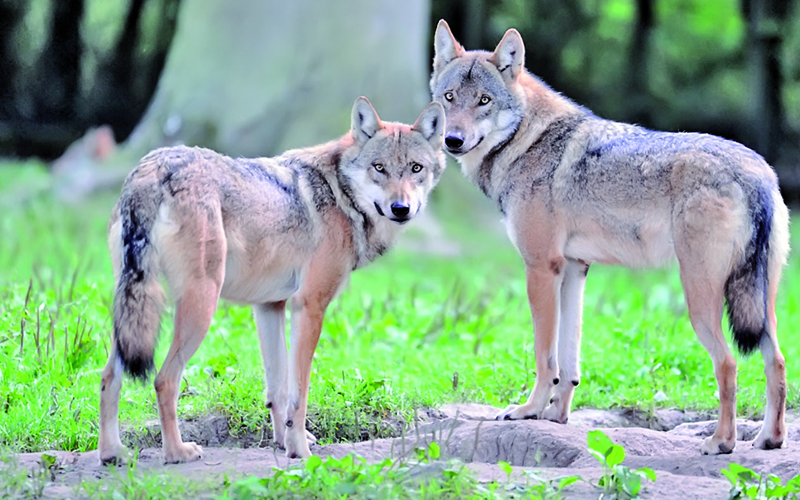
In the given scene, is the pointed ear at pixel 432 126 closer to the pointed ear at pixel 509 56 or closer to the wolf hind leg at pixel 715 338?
the pointed ear at pixel 509 56

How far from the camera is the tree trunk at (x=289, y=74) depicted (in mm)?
11766

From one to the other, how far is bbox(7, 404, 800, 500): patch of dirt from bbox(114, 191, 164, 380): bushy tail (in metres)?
0.49

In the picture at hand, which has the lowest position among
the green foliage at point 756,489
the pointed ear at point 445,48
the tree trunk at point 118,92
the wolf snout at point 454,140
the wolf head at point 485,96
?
the green foliage at point 756,489

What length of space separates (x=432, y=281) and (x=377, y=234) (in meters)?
4.96

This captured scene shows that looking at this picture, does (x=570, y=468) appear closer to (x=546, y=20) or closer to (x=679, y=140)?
(x=679, y=140)

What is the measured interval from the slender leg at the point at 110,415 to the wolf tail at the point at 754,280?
290 cm

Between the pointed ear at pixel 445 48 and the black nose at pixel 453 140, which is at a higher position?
the pointed ear at pixel 445 48

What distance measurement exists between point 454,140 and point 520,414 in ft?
5.25

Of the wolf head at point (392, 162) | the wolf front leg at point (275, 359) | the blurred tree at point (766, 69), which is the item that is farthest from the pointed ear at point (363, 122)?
the blurred tree at point (766, 69)

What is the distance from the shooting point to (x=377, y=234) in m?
5.02

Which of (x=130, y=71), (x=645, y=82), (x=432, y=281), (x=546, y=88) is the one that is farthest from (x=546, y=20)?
(x=546, y=88)

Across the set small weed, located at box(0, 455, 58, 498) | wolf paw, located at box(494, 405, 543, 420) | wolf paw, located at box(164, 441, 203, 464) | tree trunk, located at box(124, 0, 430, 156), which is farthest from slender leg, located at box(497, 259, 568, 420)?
tree trunk, located at box(124, 0, 430, 156)

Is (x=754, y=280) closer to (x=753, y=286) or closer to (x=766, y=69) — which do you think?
(x=753, y=286)

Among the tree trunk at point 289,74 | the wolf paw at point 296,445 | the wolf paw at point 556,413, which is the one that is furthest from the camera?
the tree trunk at point 289,74
